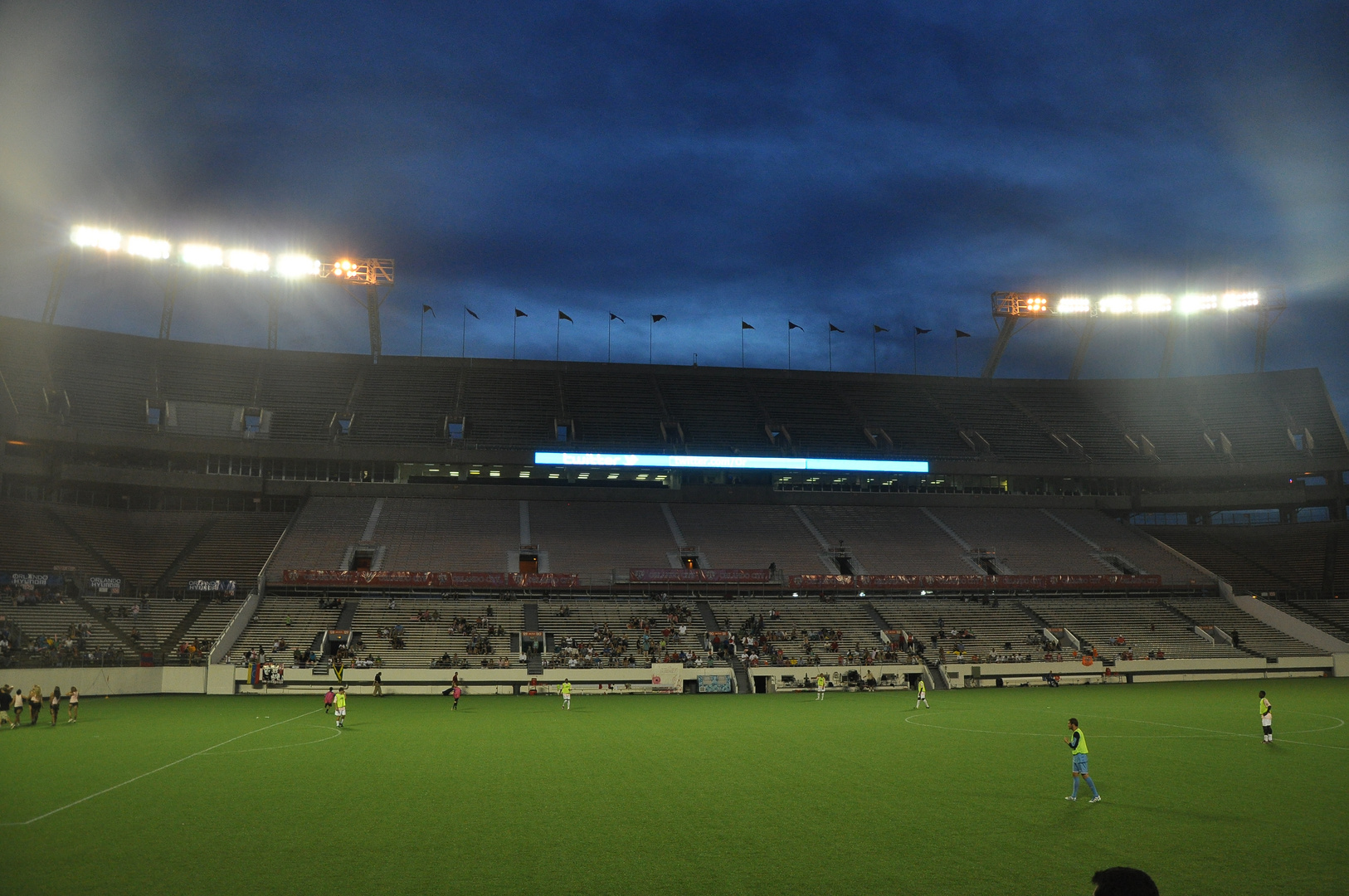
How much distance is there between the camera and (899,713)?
36.3 metres

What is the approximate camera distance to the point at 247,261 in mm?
73688

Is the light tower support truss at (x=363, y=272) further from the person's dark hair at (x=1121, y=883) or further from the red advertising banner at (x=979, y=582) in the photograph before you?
the person's dark hair at (x=1121, y=883)

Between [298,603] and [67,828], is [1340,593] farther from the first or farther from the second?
[67,828]

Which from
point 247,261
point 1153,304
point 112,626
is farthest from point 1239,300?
point 112,626

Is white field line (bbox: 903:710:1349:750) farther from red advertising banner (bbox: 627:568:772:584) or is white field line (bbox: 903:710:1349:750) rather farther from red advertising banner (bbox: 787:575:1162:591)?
red advertising banner (bbox: 787:575:1162:591)

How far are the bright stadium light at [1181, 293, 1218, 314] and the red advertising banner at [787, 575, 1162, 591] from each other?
102 ft

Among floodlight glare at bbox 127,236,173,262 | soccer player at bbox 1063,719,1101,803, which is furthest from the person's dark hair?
floodlight glare at bbox 127,236,173,262

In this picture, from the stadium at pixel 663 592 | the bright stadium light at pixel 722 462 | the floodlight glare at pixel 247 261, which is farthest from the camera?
the bright stadium light at pixel 722 462

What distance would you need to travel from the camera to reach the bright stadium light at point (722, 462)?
76.7 meters

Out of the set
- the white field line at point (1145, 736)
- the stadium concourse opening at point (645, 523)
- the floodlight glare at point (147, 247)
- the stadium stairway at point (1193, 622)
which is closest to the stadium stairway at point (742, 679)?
the stadium concourse opening at point (645, 523)

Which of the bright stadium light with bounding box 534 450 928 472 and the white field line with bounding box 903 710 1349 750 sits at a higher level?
the bright stadium light with bounding box 534 450 928 472

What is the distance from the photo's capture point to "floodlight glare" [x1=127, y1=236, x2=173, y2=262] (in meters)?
70.5

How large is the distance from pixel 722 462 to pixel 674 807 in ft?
203

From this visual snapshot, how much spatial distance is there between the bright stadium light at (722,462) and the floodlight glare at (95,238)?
36.3 m
